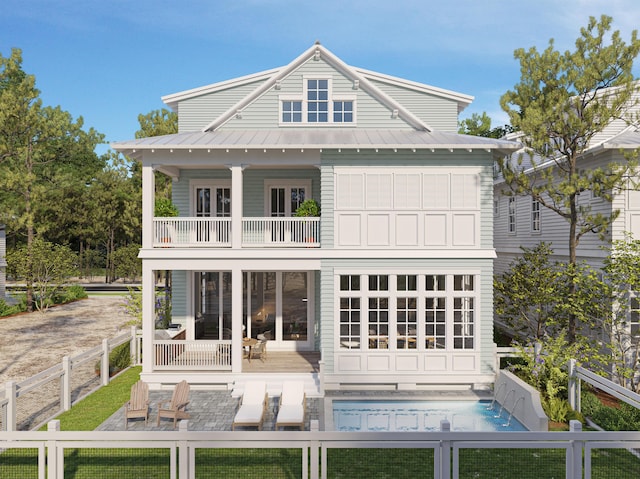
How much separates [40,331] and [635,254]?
87.0ft

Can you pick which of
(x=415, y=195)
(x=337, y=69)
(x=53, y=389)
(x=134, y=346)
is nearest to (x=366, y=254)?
(x=415, y=195)

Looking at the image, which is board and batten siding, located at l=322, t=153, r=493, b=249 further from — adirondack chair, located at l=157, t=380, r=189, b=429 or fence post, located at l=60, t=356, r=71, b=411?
fence post, located at l=60, t=356, r=71, b=411

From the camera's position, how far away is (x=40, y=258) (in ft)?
97.5

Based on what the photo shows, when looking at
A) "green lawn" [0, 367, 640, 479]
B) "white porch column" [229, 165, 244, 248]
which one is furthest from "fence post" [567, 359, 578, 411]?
"white porch column" [229, 165, 244, 248]

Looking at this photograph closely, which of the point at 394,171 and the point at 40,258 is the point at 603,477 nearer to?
the point at 394,171

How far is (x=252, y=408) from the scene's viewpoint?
1128cm

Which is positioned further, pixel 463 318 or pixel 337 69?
pixel 337 69

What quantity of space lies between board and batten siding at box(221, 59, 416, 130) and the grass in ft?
31.0

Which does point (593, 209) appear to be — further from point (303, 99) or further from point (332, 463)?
point (332, 463)

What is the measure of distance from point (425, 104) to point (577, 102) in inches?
221

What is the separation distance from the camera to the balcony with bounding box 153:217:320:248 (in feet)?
47.3

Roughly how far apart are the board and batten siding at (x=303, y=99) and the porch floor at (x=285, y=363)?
27.0 feet

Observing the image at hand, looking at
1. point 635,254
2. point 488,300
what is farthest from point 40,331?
point 635,254

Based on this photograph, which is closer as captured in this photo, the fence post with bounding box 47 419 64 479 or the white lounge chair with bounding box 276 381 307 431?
the fence post with bounding box 47 419 64 479
